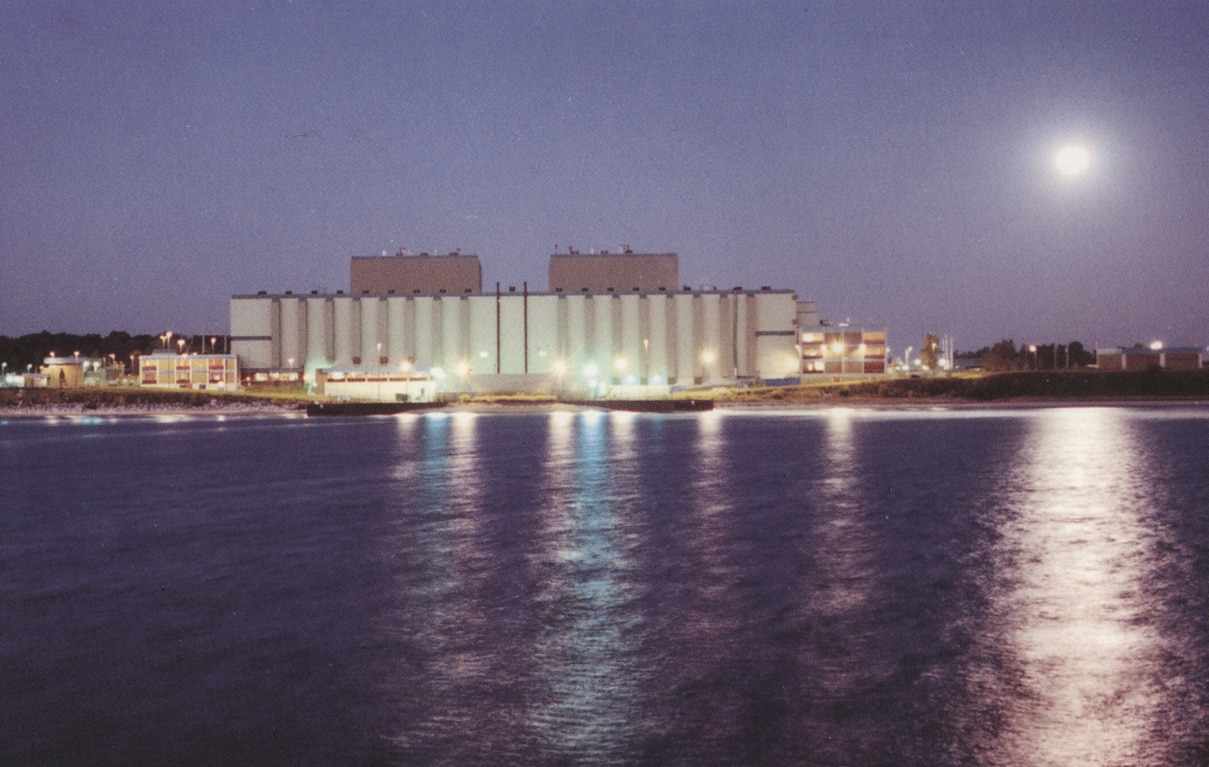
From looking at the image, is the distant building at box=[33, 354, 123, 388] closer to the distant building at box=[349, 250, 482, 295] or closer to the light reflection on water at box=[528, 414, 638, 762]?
the distant building at box=[349, 250, 482, 295]

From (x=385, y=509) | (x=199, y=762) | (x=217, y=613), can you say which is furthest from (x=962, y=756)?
(x=385, y=509)

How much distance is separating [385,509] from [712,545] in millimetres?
7808

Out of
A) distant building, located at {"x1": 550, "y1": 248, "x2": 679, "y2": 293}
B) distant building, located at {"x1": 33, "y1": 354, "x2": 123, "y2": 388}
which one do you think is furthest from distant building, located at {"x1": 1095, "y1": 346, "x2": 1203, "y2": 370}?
distant building, located at {"x1": 33, "y1": 354, "x2": 123, "y2": 388}

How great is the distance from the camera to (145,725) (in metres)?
6.99

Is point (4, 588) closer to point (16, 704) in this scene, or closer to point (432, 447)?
point (16, 704)

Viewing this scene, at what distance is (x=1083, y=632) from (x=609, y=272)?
124 m

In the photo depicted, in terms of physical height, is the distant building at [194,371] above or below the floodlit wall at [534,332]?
below

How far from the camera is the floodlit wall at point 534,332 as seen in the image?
127 m

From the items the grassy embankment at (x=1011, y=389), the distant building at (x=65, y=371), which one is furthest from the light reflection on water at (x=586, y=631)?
the distant building at (x=65, y=371)

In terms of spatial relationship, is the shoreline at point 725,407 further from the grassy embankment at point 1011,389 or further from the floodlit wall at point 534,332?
the floodlit wall at point 534,332

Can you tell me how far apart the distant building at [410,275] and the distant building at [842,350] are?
44.4 m

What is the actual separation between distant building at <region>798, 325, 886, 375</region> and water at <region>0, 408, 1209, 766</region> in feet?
345

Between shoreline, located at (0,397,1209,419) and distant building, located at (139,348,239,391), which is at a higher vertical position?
distant building, located at (139,348,239,391)

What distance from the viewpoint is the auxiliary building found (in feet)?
415
